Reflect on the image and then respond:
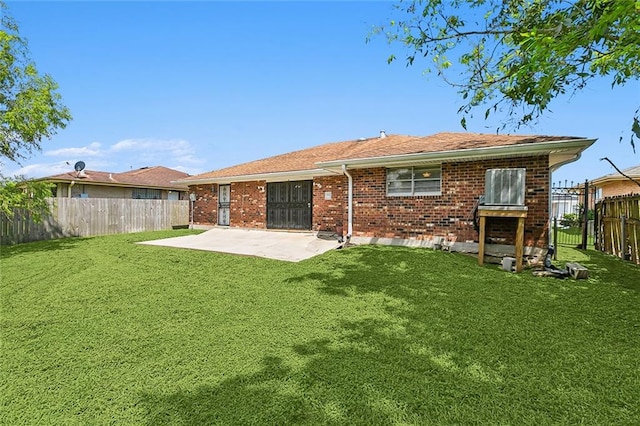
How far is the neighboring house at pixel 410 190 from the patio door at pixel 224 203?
119 cm

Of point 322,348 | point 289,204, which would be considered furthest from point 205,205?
point 322,348

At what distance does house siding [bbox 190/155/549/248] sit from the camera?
7.17 metres

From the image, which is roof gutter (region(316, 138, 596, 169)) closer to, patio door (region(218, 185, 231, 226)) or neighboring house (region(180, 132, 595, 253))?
neighboring house (region(180, 132, 595, 253))

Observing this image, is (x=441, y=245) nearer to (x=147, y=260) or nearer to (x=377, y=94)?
(x=377, y=94)

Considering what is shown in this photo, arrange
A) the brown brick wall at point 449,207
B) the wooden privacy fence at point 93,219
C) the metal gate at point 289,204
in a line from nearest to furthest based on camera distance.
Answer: the brown brick wall at point 449,207 < the wooden privacy fence at point 93,219 < the metal gate at point 289,204

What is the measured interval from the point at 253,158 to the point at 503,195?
1397 centimetres

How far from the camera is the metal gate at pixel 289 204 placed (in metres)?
12.1

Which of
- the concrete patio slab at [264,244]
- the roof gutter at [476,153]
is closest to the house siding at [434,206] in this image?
the roof gutter at [476,153]

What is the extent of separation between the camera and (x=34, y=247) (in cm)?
1054

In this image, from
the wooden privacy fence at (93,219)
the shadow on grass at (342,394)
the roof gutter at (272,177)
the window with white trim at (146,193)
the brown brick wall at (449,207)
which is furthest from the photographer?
the window with white trim at (146,193)

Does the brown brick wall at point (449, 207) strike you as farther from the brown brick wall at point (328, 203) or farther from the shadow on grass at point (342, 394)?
the shadow on grass at point (342, 394)

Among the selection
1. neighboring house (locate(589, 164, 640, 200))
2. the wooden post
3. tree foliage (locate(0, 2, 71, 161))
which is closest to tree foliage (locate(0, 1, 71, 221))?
tree foliage (locate(0, 2, 71, 161))

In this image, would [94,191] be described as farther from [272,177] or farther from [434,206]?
[434,206]

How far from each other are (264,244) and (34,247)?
7915mm
